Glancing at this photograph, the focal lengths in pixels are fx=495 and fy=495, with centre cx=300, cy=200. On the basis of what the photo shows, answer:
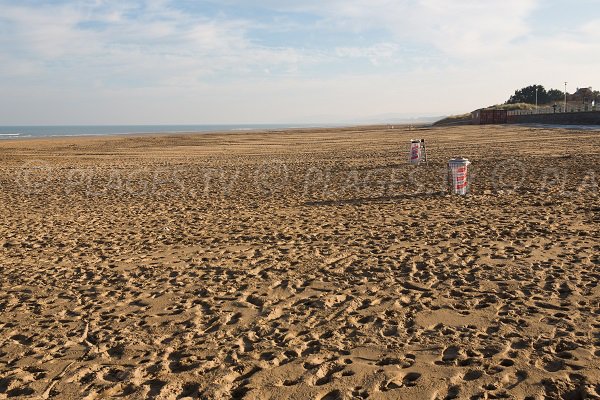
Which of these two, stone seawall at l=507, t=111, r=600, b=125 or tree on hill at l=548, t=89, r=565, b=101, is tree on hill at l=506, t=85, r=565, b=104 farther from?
stone seawall at l=507, t=111, r=600, b=125

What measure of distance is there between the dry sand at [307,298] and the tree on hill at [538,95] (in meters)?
104

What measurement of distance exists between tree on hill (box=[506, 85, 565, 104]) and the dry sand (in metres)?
104

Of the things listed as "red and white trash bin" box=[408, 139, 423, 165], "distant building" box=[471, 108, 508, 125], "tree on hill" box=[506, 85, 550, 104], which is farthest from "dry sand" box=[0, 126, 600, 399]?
"tree on hill" box=[506, 85, 550, 104]

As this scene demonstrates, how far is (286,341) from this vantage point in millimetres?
4402

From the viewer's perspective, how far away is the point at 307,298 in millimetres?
5445

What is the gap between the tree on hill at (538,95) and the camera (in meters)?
103

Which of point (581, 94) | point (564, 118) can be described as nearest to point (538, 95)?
point (581, 94)

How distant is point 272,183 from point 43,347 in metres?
10.7

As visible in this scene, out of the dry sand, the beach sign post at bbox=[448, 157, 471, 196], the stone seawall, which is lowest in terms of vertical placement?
the dry sand

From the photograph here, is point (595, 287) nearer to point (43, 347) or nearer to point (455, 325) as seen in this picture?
point (455, 325)

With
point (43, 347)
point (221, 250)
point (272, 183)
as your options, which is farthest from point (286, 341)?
point (272, 183)

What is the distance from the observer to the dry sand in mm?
3789

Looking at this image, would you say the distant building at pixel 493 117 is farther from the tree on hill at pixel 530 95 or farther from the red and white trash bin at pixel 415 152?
the red and white trash bin at pixel 415 152

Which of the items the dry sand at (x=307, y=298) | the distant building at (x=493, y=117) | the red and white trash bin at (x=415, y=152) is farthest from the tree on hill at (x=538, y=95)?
the dry sand at (x=307, y=298)
